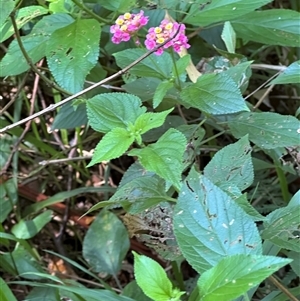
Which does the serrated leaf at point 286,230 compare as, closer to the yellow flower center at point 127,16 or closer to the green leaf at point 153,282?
the green leaf at point 153,282

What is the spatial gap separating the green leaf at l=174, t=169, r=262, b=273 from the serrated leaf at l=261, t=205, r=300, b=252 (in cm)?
8

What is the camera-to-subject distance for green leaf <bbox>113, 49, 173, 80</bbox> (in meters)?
0.77

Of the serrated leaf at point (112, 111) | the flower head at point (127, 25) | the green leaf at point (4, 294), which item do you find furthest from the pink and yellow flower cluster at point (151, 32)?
the green leaf at point (4, 294)

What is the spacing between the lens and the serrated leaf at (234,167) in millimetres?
660

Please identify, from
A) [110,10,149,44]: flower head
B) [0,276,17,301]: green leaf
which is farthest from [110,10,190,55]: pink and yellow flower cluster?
[0,276,17,301]: green leaf

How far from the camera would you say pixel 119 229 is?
102 centimetres

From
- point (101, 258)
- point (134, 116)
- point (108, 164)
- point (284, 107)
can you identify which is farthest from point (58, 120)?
point (284, 107)

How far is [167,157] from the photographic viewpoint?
57 cm

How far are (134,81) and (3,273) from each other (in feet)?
1.82

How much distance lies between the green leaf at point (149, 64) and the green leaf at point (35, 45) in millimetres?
128

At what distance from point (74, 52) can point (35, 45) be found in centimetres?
13

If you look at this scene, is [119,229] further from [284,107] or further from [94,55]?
[284,107]

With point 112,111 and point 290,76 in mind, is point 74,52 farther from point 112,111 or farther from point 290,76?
point 290,76

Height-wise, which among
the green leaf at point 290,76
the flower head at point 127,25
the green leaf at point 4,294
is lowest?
the green leaf at point 4,294
